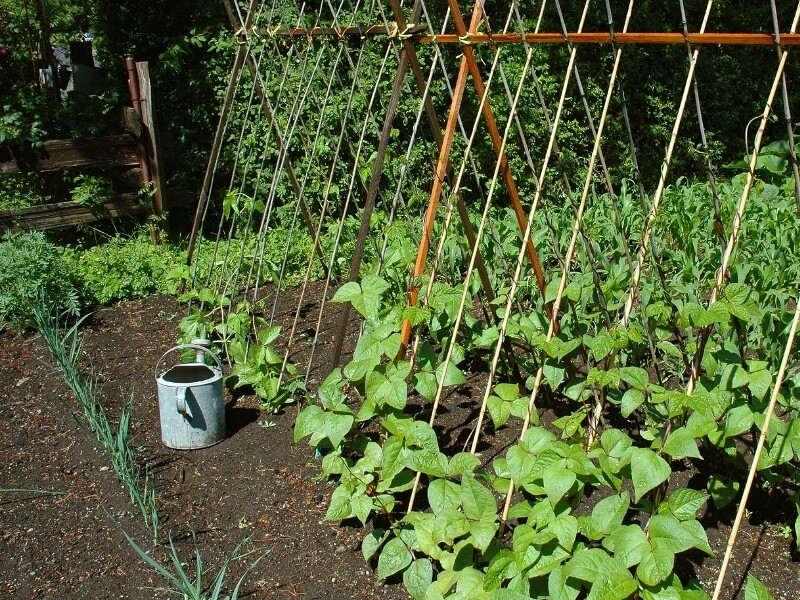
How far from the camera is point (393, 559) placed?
2533 mm

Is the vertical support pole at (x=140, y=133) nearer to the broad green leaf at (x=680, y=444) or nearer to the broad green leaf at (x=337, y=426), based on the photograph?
the broad green leaf at (x=337, y=426)

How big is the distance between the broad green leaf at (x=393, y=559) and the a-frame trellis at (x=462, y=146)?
165 millimetres

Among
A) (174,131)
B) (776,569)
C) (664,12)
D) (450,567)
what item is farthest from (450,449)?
(664,12)

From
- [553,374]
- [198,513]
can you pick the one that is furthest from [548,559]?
[198,513]

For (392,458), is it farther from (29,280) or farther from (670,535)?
(29,280)

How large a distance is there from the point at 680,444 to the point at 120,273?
4428mm

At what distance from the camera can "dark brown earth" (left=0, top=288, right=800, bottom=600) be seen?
8.74ft

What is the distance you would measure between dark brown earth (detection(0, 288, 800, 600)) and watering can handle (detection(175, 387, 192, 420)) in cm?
23

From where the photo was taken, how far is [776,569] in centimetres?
259

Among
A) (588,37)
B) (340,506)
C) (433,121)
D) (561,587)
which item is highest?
(588,37)

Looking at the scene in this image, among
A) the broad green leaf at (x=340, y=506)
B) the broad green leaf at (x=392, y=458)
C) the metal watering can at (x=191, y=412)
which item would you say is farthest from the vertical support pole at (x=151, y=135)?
the broad green leaf at (x=392, y=458)

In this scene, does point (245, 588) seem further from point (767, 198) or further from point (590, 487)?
point (767, 198)

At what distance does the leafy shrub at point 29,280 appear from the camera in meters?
4.79

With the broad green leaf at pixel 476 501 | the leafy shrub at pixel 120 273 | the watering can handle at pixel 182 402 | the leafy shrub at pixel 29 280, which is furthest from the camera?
the leafy shrub at pixel 120 273
